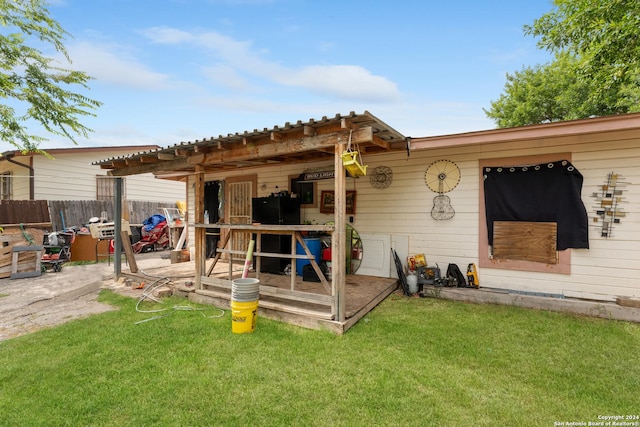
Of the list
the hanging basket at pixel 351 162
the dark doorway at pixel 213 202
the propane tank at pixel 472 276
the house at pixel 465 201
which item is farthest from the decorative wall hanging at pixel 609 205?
the dark doorway at pixel 213 202

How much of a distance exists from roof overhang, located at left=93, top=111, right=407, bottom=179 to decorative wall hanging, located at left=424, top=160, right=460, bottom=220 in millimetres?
788

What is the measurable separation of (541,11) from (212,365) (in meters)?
11.3

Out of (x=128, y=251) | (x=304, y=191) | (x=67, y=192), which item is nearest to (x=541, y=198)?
(x=304, y=191)

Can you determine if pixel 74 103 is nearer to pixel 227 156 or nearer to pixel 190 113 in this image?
pixel 190 113

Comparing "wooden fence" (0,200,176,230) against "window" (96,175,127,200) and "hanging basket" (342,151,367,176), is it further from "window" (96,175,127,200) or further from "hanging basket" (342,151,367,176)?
"hanging basket" (342,151,367,176)

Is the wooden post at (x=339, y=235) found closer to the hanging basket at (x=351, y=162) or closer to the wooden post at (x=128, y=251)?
the hanging basket at (x=351, y=162)

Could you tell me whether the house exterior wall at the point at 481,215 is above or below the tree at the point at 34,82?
below

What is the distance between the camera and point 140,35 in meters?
7.12

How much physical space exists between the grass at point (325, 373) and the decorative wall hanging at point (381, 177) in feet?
8.58

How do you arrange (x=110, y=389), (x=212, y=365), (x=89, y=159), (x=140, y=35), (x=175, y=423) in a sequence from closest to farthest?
(x=175, y=423)
(x=110, y=389)
(x=212, y=365)
(x=140, y=35)
(x=89, y=159)

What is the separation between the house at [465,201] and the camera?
12.5 feet

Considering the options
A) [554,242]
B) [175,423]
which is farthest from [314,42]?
Result: [175,423]

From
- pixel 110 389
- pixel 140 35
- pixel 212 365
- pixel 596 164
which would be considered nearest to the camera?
pixel 110 389

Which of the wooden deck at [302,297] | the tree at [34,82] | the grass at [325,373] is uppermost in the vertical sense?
the tree at [34,82]
